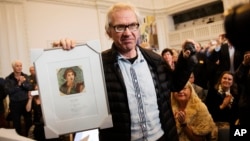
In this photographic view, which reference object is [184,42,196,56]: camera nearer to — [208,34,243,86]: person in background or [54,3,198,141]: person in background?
[54,3,198,141]: person in background

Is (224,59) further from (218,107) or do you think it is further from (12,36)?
(12,36)

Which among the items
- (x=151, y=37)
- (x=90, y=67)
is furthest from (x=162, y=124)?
(x=151, y=37)

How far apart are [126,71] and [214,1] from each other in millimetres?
11371

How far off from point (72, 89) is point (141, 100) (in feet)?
1.34

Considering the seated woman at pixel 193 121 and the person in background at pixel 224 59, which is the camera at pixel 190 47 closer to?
the seated woman at pixel 193 121

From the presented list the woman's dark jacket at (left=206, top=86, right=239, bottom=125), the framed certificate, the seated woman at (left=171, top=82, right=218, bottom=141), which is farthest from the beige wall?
the framed certificate

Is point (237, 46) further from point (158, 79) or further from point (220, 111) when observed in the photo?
point (220, 111)

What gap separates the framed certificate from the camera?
1312 mm

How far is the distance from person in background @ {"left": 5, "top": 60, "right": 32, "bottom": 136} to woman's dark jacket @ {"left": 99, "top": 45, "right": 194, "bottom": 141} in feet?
12.3

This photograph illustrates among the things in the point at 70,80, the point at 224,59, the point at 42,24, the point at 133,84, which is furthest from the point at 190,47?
the point at 42,24

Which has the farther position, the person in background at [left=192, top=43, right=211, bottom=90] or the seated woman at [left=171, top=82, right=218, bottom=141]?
the person in background at [left=192, top=43, right=211, bottom=90]

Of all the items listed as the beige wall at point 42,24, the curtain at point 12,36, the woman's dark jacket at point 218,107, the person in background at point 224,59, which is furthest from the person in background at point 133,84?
the curtain at point 12,36

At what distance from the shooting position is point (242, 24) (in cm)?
49

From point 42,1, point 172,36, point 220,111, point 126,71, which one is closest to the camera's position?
point 126,71
